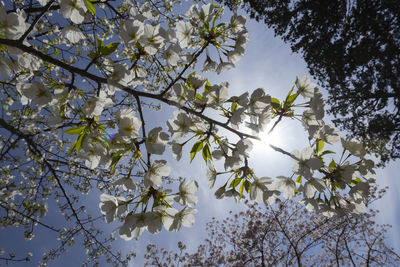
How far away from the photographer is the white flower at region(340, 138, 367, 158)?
1.11 meters

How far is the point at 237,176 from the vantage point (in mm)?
1199

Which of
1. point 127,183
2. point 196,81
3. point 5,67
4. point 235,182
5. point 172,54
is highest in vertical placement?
point 172,54

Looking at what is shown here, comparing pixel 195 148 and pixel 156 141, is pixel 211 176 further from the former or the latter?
pixel 156 141

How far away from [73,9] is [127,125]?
0.61 metres

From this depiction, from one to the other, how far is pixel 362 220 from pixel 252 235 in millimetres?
4526

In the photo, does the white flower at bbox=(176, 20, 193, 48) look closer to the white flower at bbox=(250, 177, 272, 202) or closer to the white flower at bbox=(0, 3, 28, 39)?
the white flower at bbox=(0, 3, 28, 39)

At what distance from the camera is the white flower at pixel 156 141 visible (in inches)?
39.0

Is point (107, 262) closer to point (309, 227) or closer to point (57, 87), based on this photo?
point (57, 87)

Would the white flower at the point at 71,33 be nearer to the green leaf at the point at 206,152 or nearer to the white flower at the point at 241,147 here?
the green leaf at the point at 206,152

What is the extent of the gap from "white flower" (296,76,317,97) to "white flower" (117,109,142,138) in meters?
0.89

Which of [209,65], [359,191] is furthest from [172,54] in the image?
[359,191]

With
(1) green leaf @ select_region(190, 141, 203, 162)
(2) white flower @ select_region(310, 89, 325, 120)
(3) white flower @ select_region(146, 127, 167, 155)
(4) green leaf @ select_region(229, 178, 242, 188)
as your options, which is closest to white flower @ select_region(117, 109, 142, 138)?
(3) white flower @ select_region(146, 127, 167, 155)

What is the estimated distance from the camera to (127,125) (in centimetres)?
94

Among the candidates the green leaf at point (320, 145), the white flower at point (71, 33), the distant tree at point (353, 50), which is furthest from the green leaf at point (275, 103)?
the distant tree at point (353, 50)
